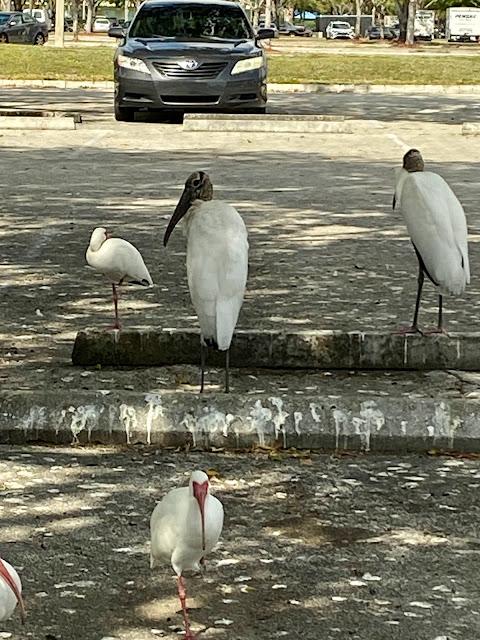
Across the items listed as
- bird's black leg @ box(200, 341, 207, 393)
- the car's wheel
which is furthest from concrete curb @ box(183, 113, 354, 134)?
bird's black leg @ box(200, 341, 207, 393)

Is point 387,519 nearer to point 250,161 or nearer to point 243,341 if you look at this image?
point 243,341

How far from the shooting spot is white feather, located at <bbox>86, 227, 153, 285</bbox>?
7.12 meters

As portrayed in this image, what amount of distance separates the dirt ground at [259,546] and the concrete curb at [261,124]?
13421 millimetres

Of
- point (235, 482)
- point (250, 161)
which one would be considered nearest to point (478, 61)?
point (250, 161)

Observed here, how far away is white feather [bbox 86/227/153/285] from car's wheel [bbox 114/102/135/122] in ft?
42.3

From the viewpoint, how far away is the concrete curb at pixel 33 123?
18725mm

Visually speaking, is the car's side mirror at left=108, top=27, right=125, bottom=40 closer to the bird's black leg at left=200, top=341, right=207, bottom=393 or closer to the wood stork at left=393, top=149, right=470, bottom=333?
the wood stork at left=393, top=149, right=470, bottom=333

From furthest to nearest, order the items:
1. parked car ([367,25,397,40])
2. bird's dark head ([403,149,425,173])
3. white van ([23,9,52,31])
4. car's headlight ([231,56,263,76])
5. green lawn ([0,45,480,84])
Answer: parked car ([367,25,397,40]) < white van ([23,9,52,31]) < green lawn ([0,45,480,84]) < car's headlight ([231,56,263,76]) < bird's dark head ([403,149,425,173])

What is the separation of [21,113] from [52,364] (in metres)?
13.9

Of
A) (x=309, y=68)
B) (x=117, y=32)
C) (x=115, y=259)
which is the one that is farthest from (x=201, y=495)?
(x=309, y=68)

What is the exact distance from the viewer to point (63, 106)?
23.0 meters

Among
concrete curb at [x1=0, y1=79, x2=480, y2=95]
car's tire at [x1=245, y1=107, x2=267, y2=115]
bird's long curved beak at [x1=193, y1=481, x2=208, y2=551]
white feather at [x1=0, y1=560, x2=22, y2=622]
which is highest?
bird's long curved beak at [x1=193, y1=481, x2=208, y2=551]

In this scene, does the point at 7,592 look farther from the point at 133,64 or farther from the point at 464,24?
the point at 464,24

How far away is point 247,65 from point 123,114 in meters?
1.97
